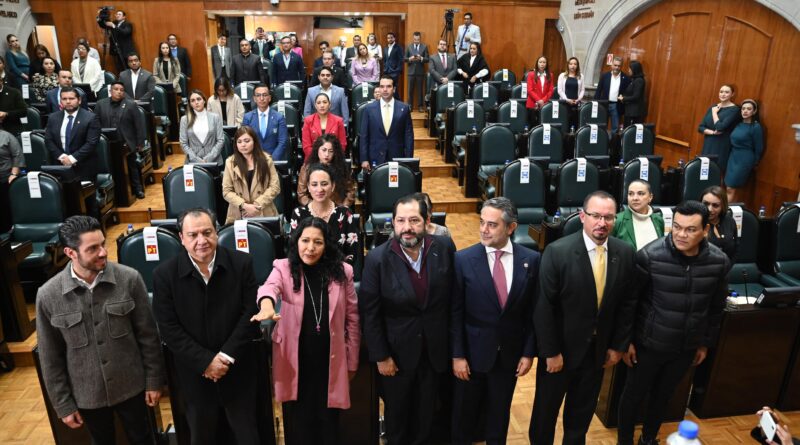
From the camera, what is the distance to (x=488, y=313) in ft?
7.07

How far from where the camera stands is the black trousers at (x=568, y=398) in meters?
2.29

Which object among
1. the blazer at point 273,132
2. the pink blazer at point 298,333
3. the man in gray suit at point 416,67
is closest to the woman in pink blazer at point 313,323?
the pink blazer at point 298,333

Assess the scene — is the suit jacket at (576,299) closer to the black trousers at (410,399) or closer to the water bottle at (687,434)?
the black trousers at (410,399)

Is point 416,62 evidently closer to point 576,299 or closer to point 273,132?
point 273,132

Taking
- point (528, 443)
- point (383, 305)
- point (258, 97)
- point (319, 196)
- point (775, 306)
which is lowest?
point (528, 443)

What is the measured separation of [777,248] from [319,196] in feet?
9.97

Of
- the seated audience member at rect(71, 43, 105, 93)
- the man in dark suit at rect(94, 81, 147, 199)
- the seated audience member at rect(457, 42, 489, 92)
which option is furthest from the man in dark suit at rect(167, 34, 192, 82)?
the seated audience member at rect(457, 42, 489, 92)

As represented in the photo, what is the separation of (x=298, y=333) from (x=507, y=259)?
2.87 feet

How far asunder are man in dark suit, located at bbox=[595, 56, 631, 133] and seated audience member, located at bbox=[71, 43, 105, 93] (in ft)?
22.7

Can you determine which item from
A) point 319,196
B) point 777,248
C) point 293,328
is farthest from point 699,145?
point 293,328

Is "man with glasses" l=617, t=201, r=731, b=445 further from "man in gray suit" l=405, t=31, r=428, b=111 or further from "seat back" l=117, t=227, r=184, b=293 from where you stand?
"man in gray suit" l=405, t=31, r=428, b=111

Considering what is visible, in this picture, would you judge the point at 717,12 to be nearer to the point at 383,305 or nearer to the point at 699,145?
the point at 699,145

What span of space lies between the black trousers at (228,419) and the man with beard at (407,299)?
536mm

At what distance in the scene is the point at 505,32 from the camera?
33.1 ft
